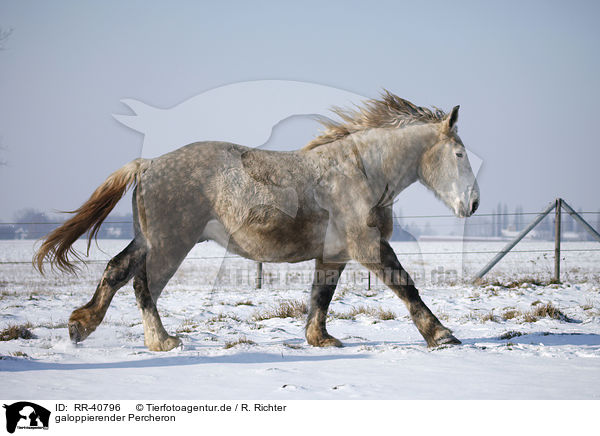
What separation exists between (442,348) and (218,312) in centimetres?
332

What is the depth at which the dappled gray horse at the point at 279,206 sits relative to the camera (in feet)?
13.8

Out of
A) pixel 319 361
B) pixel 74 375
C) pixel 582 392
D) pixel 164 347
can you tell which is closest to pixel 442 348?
pixel 319 361

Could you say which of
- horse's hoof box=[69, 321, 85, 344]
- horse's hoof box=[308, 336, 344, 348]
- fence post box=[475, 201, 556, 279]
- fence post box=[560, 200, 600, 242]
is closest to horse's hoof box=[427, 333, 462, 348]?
horse's hoof box=[308, 336, 344, 348]

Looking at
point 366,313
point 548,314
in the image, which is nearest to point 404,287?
point 366,313

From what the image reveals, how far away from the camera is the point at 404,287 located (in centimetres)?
431

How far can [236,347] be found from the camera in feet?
13.8

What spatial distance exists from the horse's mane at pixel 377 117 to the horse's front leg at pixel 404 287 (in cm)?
105

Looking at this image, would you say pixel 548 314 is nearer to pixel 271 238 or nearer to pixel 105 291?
pixel 271 238

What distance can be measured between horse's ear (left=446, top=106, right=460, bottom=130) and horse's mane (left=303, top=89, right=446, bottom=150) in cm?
23

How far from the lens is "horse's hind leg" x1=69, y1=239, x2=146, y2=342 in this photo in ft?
13.5

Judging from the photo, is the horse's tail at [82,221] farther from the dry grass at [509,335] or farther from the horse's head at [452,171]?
the dry grass at [509,335]


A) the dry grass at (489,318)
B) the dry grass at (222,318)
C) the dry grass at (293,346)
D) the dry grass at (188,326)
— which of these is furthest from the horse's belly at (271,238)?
the dry grass at (489,318)

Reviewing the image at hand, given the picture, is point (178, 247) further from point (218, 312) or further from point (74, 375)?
point (218, 312)
